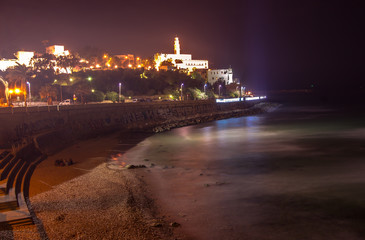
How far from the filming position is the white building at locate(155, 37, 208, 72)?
147125 millimetres

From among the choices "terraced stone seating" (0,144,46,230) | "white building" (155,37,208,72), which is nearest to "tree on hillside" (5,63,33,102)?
"terraced stone seating" (0,144,46,230)

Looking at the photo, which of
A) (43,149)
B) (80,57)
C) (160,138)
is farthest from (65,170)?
(80,57)

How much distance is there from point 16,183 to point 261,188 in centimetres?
1191

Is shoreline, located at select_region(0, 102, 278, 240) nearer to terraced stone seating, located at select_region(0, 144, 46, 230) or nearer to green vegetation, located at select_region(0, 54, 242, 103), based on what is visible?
terraced stone seating, located at select_region(0, 144, 46, 230)

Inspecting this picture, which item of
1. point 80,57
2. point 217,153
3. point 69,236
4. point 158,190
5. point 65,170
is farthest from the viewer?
point 80,57

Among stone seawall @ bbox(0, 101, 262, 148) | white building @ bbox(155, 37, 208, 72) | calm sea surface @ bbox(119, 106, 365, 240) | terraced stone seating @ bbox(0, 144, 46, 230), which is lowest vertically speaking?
calm sea surface @ bbox(119, 106, 365, 240)

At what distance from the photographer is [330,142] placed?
1305 inches

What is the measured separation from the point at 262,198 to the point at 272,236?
3.87 metres

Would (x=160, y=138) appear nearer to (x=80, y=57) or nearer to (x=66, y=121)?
(x=66, y=121)

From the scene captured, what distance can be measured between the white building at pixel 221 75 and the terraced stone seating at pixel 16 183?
118990mm

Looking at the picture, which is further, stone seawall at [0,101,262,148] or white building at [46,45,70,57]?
white building at [46,45,70,57]

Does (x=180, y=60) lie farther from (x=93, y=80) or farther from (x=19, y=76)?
(x=19, y=76)

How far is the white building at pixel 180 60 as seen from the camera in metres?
147

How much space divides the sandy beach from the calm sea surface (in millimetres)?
987
